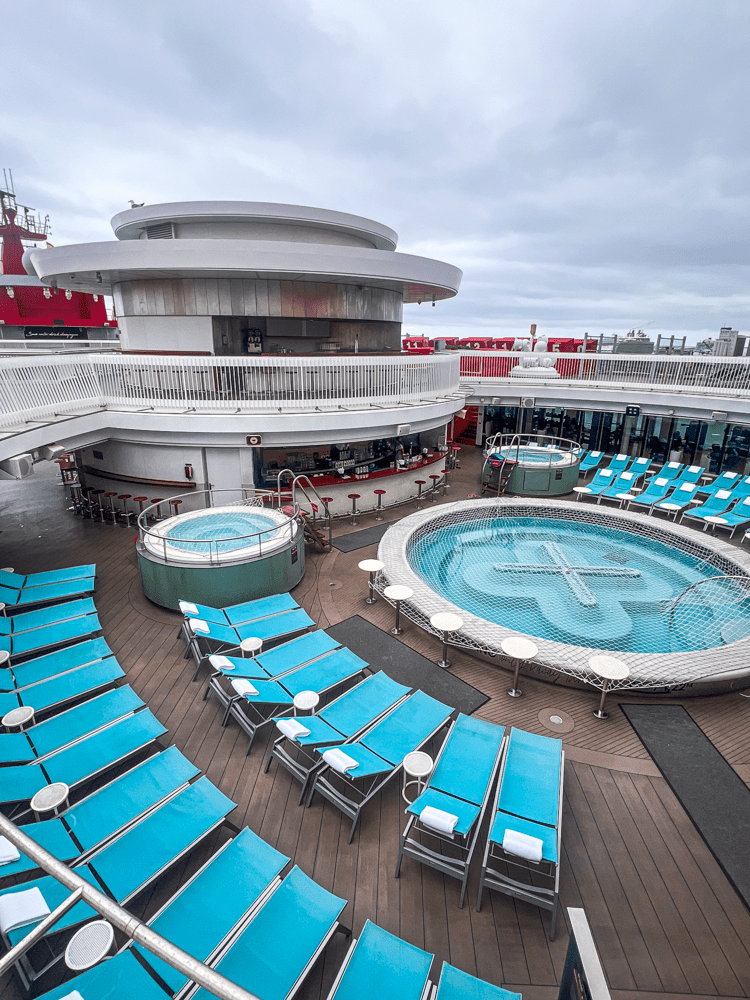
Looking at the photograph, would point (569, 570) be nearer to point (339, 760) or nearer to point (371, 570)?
point (371, 570)

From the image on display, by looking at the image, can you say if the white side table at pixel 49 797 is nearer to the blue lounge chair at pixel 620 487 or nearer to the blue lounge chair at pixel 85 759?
the blue lounge chair at pixel 85 759

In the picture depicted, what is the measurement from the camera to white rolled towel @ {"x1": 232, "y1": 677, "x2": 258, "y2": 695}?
258 inches

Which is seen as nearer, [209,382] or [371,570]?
[371,570]

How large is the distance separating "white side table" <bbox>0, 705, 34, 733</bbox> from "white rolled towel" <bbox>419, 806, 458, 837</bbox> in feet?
17.1

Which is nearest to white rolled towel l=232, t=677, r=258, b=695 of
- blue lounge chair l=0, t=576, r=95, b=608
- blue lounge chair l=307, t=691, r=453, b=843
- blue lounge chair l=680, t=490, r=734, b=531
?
blue lounge chair l=307, t=691, r=453, b=843

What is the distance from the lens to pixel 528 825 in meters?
4.96

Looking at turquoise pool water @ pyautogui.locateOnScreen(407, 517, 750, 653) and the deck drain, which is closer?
the deck drain

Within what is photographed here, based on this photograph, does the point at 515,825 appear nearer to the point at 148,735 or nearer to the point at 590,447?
the point at 148,735

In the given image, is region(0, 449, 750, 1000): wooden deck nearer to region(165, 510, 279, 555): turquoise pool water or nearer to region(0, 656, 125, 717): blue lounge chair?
region(0, 656, 125, 717): blue lounge chair

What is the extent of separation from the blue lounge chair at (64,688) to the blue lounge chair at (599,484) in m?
14.4

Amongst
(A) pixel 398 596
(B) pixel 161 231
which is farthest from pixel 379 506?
(B) pixel 161 231

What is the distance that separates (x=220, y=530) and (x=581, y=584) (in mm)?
8321

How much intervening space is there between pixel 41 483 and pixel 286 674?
1779 centimetres

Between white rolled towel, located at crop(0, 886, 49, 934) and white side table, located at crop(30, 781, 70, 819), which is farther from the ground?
white rolled towel, located at crop(0, 886, 49, 934)
